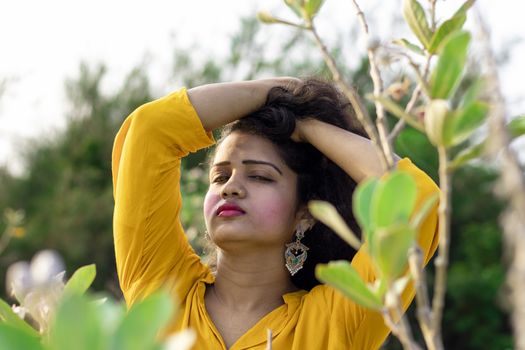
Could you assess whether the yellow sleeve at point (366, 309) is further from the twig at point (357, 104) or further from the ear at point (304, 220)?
the twig at point (357, 104)

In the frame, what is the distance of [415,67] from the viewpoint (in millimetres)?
858

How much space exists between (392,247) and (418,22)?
34 cm

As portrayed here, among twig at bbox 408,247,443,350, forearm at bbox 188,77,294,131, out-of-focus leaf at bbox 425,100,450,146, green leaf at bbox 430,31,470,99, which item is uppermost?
green leaf at bbox 430,31,470,99

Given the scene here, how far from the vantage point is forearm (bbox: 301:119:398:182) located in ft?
5.92

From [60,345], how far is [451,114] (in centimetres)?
32

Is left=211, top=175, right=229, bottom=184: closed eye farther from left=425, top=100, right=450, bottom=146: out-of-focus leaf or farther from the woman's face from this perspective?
left=425, top=100, right=450, bottom=146: out-of-focus leaf

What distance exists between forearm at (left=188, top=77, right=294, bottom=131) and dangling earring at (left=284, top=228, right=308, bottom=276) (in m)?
0.29

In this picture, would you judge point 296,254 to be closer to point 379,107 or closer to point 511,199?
point 379,107

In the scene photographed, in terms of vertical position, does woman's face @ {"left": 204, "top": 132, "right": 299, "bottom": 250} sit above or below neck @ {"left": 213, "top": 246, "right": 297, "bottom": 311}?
→ above

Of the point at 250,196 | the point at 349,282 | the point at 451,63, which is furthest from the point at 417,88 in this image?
the point at 250,196

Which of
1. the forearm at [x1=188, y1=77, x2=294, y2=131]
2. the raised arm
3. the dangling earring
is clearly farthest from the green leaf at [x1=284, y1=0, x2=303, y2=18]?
the dangling earring

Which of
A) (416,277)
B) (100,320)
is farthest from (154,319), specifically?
(416,277)

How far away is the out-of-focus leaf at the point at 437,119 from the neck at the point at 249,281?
4.07 feet

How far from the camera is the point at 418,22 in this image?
2.91ft
